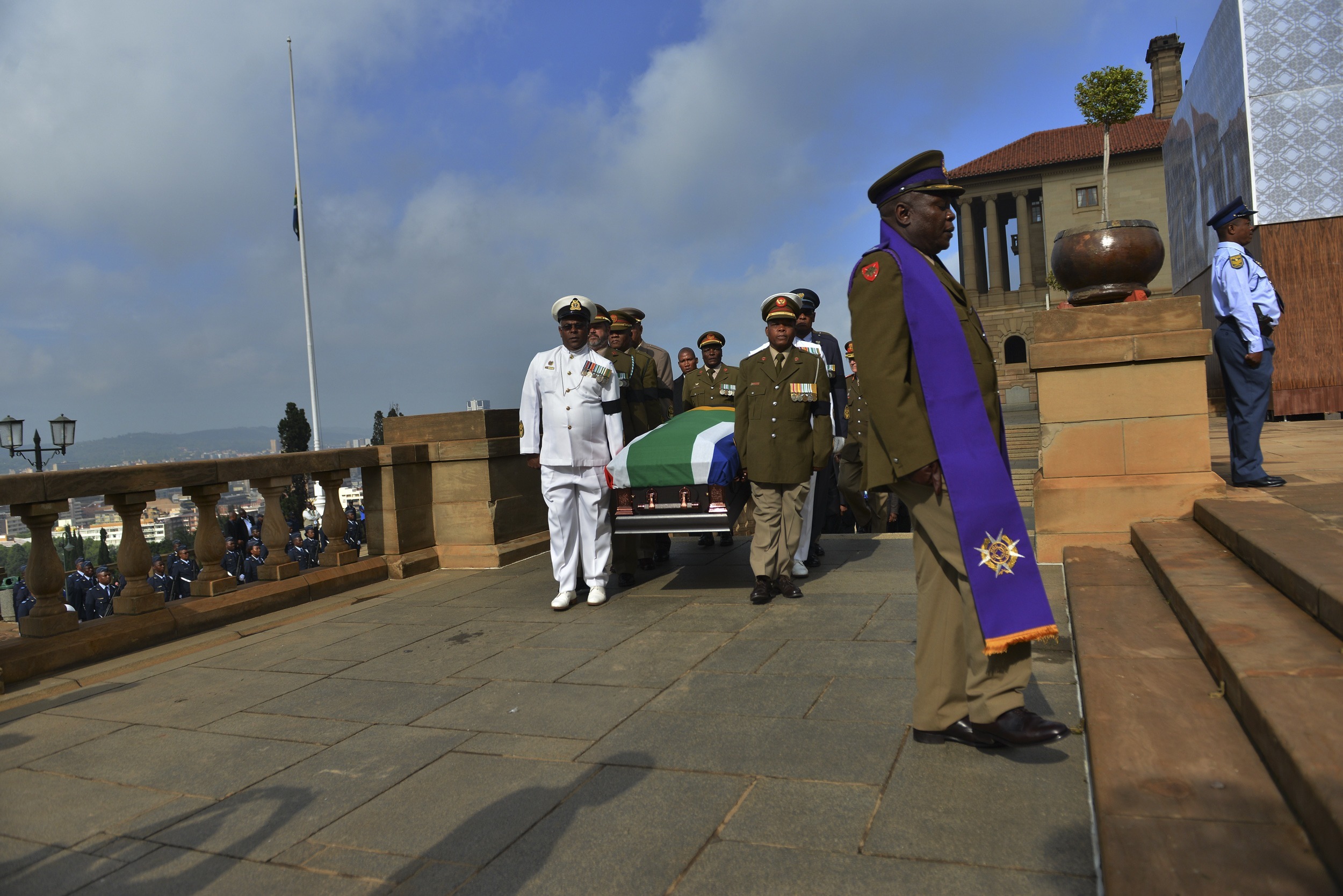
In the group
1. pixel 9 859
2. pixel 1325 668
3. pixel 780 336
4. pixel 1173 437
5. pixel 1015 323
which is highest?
pixel 1015 323

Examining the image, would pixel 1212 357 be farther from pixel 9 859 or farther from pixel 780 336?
pixel 9 859

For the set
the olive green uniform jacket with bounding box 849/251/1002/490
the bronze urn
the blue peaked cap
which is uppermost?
the blue peaked cap

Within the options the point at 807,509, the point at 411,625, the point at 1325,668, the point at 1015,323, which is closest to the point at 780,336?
the point at 807,509

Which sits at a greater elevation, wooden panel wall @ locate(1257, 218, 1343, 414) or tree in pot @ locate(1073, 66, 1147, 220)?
tree in pot @ locate(1073, 66, 1147, 220)

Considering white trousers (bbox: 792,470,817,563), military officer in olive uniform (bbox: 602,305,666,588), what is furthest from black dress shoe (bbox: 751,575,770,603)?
military officer in olive uniform (bbox: 602,305,666,588)

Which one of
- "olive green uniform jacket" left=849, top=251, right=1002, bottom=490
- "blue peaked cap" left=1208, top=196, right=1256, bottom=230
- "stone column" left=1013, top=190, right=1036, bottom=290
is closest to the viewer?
"olive green uniform jacket" left=849, top=251, right=1002, bottom=490

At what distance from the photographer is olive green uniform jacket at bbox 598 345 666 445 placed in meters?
8.05

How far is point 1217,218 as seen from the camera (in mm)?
6297

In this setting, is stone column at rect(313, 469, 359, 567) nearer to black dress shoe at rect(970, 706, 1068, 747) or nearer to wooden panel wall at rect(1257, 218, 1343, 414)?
black dress shoe at rect(970, 706, 1068, 747)

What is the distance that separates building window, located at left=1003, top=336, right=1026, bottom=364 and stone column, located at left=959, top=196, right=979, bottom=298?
388 centimetres

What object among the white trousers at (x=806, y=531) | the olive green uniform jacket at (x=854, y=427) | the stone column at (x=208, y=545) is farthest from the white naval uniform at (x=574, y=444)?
the olive green uniform jacket at (x=854, y=427)

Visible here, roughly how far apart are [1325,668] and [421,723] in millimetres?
3272

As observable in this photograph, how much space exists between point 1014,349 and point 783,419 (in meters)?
53.9

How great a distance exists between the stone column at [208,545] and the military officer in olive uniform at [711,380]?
4.29 metres
